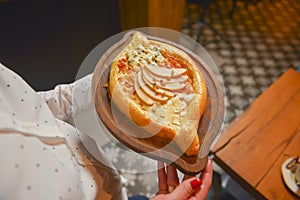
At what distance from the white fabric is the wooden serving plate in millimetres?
126

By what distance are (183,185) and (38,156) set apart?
0.38 metres

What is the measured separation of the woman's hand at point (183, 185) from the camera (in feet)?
2.43

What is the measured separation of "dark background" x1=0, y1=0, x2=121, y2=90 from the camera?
127 cm

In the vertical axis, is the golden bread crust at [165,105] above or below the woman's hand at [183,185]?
above

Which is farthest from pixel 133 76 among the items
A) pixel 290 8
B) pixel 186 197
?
pixel 290 8

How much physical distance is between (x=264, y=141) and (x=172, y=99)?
2.56ft

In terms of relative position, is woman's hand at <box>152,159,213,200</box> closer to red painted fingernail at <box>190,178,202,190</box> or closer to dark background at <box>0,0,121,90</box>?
red painted fingernail at <box>190,178,202,190</box>

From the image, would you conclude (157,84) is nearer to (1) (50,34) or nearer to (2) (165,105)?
(2) (165,105)

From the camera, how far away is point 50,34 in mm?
1419

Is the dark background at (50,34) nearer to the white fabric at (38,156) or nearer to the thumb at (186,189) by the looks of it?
the white fabric at (38,156)

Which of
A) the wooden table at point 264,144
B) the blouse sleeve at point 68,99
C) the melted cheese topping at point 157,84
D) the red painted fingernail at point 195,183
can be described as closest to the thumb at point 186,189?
the red painted fingernail at point 195,183

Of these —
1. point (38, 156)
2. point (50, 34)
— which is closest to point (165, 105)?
point (38, 156)

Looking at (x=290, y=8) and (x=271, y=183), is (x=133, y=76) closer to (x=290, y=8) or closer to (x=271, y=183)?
(x=271, y=183)

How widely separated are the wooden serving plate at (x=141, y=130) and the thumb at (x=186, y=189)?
0.03 m
